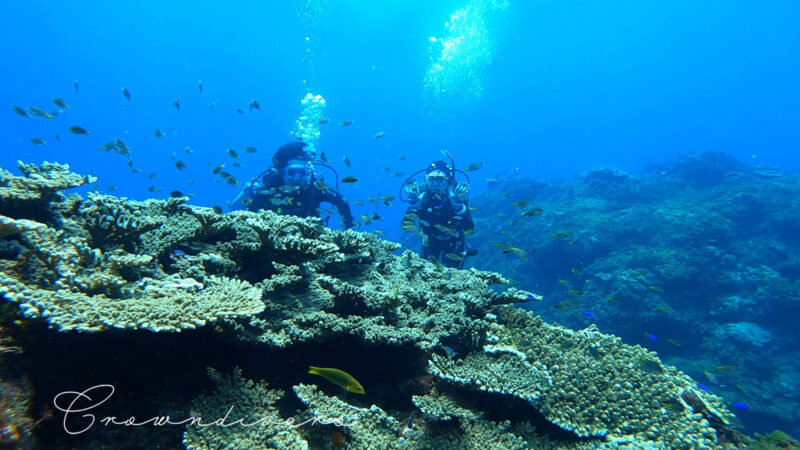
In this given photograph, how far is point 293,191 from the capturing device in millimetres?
9875

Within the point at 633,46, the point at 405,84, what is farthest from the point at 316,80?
the point at 633,46

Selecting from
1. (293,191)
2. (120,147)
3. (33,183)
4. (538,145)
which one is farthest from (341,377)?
(538,145)

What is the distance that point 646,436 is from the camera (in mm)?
3141

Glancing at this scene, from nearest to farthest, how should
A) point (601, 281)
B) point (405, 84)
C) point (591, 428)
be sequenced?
point (591, 428), point (601, 281), point (405, 84)

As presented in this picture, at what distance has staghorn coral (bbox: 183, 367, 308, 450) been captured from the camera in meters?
2.18

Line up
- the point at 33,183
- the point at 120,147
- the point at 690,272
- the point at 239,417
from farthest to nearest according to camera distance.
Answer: the point at 690,272 → the point at 120,147 → the point at 33,183 → the point at 239,417

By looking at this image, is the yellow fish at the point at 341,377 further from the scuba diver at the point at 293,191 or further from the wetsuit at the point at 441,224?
the wetsuit at the point at 441,224

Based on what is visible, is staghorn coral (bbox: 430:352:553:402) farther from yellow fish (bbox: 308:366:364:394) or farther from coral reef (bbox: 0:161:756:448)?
yellow fish (bbox: 308:366:364:394)

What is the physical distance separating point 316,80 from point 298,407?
151m

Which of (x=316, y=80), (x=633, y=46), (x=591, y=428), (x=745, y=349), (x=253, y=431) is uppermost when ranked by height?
(x=633, y=46)

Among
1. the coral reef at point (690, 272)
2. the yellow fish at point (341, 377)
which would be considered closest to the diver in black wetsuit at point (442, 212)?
the coral reef at point (690, 272)

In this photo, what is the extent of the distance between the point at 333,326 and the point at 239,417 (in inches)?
35.5

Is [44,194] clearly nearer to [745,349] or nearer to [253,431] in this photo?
[253,431]

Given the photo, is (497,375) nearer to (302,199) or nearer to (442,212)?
(442,212)
